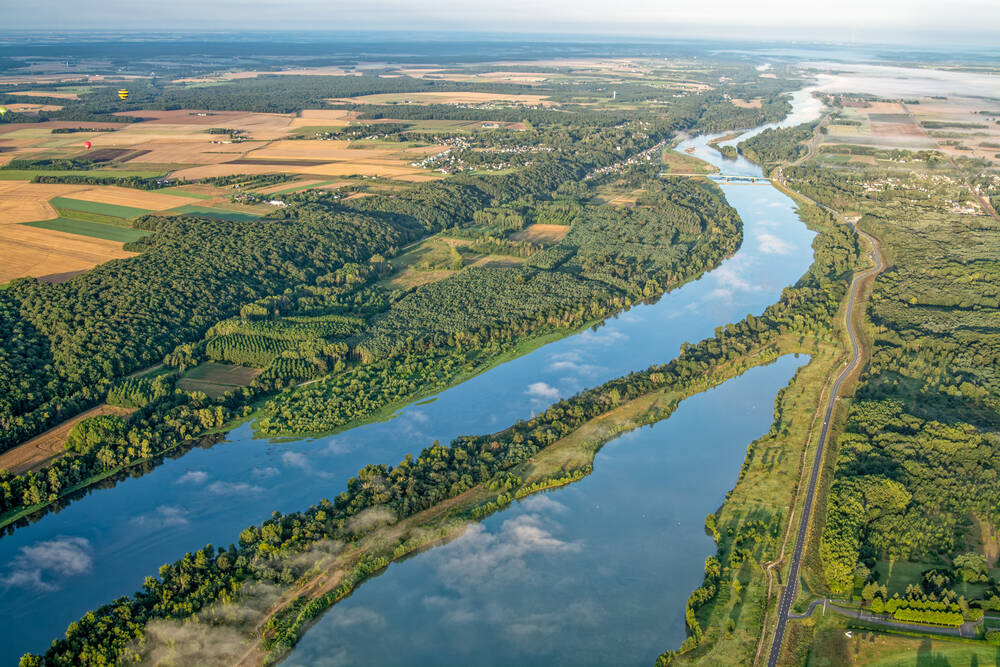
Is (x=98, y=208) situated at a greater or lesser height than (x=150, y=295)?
greater

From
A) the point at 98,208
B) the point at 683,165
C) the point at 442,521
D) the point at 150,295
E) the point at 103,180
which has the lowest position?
the point at 442,521

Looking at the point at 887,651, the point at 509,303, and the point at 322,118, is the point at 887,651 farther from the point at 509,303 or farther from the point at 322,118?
the point at 322,118

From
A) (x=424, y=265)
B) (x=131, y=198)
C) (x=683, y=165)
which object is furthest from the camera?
(x=683, y=165)

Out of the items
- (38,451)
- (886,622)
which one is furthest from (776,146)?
(38,451)

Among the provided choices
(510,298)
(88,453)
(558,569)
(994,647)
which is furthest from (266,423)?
(994,647)

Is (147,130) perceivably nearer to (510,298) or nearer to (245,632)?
(510,298)

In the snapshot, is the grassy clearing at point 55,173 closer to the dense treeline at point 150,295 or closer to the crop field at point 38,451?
the dense treeline at point 150,295

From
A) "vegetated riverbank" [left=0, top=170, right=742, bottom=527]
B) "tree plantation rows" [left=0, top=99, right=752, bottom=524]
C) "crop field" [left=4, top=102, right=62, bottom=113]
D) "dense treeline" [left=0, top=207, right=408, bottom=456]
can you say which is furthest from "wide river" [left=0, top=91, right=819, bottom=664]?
"crop field" [left=4, top=102, right=62, bottom=113]
